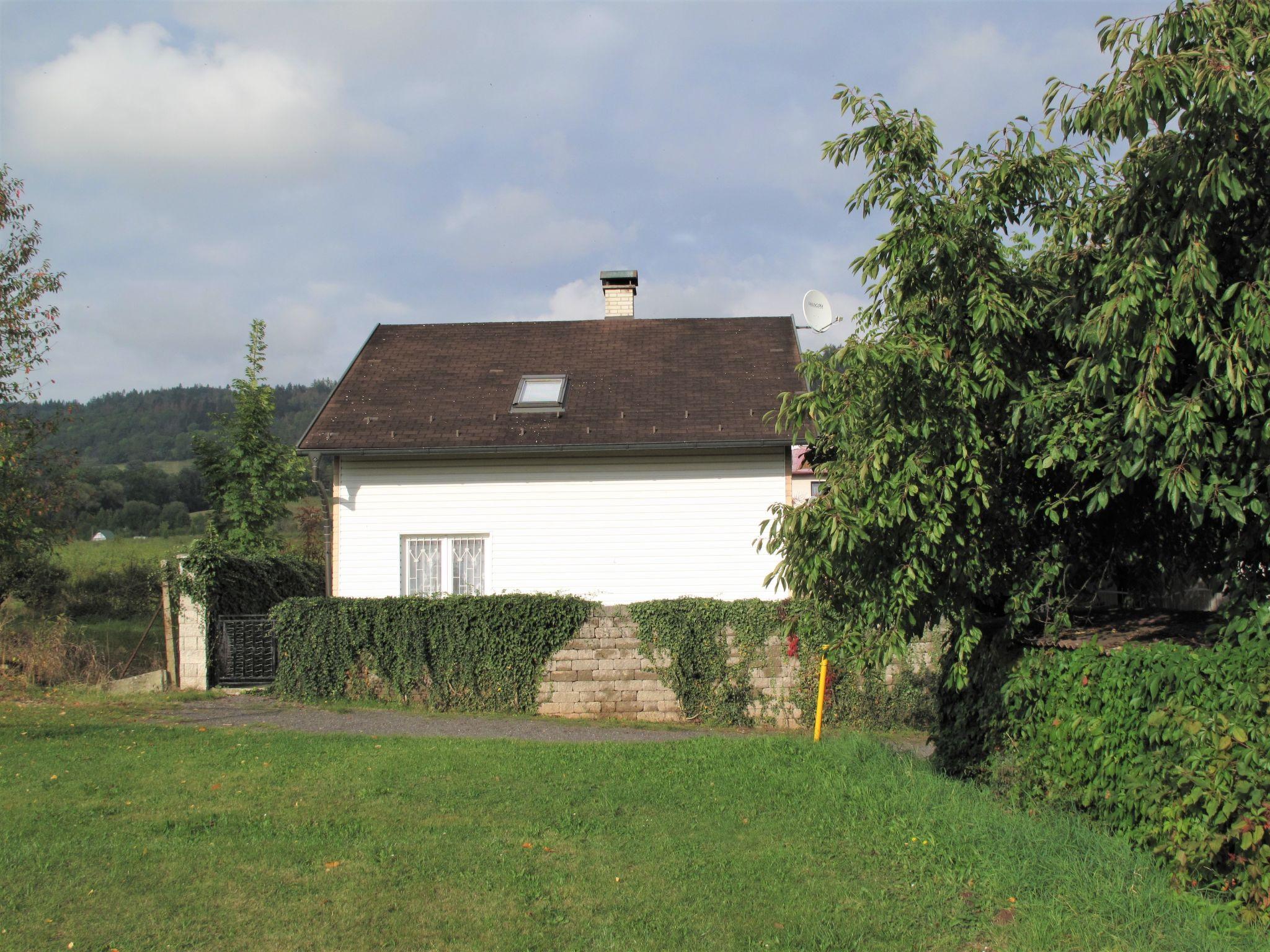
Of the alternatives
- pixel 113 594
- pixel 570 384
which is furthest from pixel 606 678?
pixel 113 594

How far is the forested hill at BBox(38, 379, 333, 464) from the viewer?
6294 cm

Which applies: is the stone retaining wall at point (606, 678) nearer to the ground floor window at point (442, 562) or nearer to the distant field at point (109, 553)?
the ground floor window at point (442, 562)

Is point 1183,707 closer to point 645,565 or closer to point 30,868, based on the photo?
point 30,868

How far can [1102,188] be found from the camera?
6965 millimetres

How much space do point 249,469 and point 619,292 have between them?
9.33 meters

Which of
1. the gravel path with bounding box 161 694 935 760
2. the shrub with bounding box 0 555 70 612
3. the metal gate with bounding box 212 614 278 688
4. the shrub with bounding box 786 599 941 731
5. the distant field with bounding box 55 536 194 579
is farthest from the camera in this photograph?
the distant field with bounding box 55 536 194 579

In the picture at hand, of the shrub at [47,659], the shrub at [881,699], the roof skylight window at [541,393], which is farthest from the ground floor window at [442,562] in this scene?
the shrub at [881,699]

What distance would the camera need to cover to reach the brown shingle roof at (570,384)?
51.5ft

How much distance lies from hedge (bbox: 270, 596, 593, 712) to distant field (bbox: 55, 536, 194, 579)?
1316 centimetres

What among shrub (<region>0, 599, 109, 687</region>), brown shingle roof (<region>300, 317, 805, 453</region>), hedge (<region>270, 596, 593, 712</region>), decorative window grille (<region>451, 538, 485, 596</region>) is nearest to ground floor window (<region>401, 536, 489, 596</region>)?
decorative window grille (<region>451, 538, 485, 596</region>)

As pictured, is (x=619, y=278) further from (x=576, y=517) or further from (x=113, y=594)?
(x=113, y=594)

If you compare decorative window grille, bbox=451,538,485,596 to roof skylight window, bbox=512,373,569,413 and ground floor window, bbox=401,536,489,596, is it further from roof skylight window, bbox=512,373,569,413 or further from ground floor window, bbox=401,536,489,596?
roof skylight window, bbox=512,373,569,413

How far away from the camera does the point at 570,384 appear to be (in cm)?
1741

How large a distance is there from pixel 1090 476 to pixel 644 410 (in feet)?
32.5
